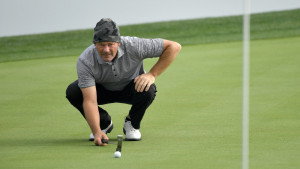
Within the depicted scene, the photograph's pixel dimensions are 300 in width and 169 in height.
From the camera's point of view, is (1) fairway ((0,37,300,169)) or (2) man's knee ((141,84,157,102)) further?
(2) man's knee ((141,84,157,102))

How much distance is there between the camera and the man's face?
5.89 metres

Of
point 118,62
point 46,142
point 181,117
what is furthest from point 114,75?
point 181,117

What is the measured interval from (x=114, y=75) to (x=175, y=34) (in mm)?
6883

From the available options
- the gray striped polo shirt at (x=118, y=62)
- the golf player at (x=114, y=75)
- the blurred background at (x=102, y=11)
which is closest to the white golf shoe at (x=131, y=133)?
the golf player at (x=114, y=75)

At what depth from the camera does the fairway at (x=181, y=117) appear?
18.0 ft

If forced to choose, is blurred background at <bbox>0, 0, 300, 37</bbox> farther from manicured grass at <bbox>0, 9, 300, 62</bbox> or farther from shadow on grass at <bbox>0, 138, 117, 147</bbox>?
shadow on grass at <bbox>0, 138, 117, 147</bbox>

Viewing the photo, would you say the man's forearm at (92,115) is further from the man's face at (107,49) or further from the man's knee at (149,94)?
the man's knee at (149,94)

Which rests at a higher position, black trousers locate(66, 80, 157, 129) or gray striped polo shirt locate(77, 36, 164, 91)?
gray striped polo shirt locate(77, 36, 164, 91)

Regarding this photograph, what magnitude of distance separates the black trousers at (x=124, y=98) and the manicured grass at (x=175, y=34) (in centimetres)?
514

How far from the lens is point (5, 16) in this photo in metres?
14.0

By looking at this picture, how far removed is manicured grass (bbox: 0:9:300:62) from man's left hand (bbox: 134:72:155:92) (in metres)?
5.44

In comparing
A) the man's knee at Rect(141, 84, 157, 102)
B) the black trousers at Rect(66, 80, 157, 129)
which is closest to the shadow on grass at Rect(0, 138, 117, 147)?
the black trousers at Rect(66, 80, 157, 129)

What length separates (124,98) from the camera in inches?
258

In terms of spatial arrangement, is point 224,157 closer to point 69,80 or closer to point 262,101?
point 262,101
